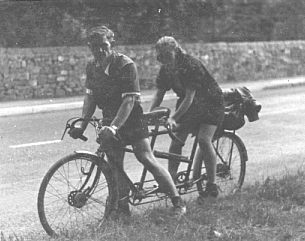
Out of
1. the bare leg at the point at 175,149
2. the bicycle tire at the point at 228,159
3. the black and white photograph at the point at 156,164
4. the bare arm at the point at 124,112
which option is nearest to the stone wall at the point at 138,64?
the black and white photograph at the point at 156,164

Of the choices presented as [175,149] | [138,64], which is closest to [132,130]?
[175,149]

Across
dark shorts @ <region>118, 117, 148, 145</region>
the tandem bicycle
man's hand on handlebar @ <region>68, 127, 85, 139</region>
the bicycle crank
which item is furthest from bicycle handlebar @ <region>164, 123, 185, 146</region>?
the bicycle crank

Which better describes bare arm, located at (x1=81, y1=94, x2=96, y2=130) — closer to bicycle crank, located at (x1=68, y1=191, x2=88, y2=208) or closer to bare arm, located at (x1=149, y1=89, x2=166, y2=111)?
bicycle crank, located at (x1=68, y1=191, x2=88, y2=208)

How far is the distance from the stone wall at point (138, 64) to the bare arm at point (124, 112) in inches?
473

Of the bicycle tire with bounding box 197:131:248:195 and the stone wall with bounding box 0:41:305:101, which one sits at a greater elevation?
the bicycle tire with bounding box 197:131:248:195

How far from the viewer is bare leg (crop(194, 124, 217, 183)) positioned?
629 cm

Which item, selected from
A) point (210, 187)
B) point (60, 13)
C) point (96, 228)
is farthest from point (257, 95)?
point (96, 228)

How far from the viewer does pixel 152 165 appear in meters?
5.67

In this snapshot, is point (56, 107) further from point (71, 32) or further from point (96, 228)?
point (96, 228)

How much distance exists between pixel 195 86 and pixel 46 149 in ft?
15.2

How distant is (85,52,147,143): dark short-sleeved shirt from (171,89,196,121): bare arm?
1.48 feet

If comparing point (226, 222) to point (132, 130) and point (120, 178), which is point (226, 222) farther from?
point (132, 130)

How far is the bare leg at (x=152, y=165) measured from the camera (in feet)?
18.5

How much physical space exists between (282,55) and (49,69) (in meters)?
10.4
